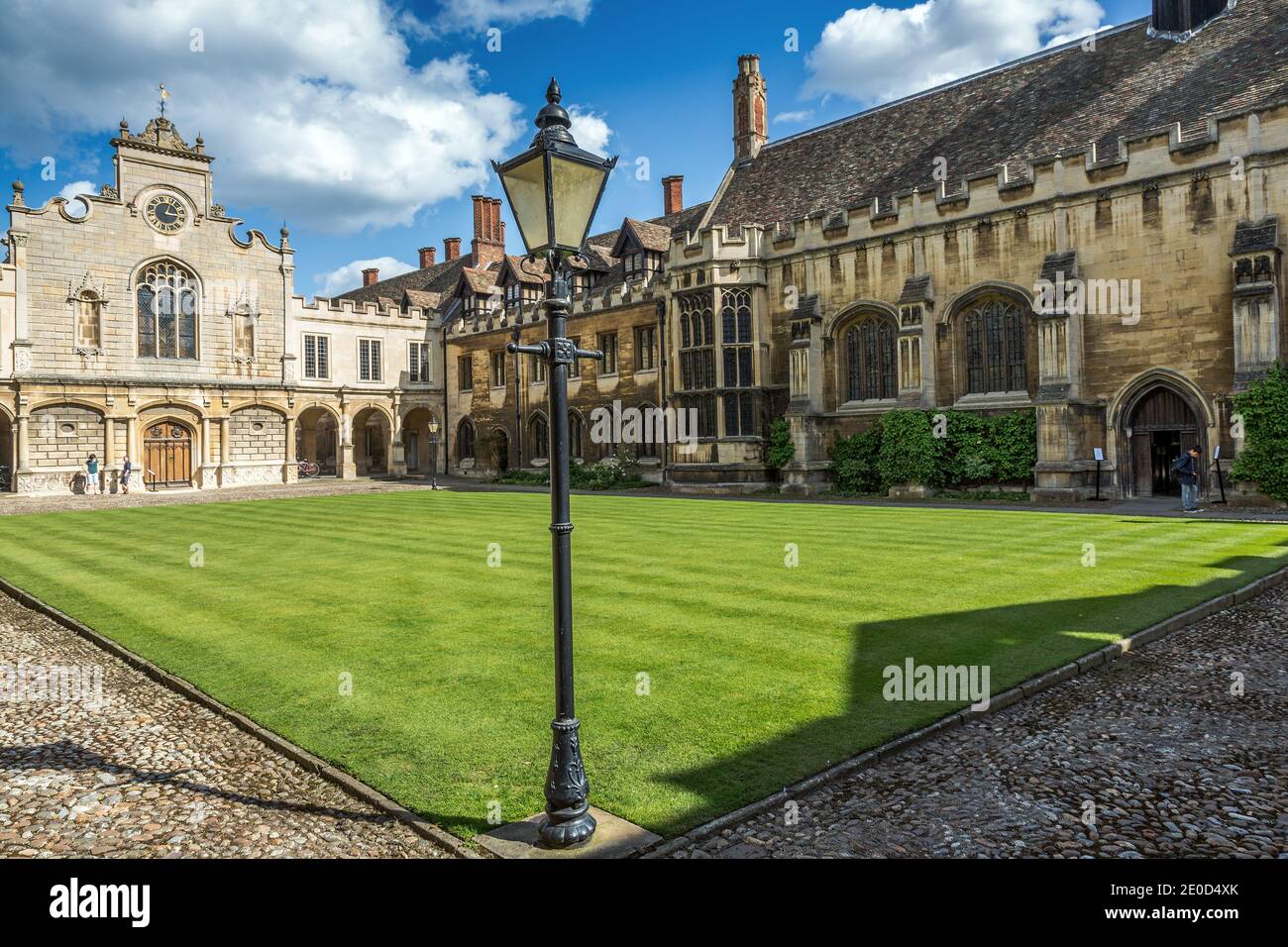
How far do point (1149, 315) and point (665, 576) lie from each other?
54.6 ft

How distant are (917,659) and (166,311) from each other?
37671 millimetres

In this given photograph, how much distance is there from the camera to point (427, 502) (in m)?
23.8

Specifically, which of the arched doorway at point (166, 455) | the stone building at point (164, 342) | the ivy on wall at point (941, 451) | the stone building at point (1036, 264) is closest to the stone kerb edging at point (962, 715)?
the stone building at point (1036, 264)

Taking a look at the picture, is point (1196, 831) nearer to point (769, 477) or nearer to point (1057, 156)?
point (1057, 156)

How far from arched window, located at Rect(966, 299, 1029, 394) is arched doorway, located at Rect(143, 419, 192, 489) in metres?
32.1

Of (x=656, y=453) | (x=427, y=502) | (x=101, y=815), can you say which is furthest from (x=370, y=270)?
(x=101, y=815)

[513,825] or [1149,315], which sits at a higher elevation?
[1149,315]

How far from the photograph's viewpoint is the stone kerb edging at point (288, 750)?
3.89 metres

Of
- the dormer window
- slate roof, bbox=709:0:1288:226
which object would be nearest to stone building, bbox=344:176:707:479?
the dormer window

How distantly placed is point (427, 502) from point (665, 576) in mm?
15179

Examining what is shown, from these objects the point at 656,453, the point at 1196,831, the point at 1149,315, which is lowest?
the point at 1196,831
